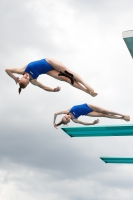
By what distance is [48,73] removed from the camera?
1202 cm

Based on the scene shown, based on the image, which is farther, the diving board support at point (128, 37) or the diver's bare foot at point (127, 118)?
the diver's bare foot at point (127, 118)

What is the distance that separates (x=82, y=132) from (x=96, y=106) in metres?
1.09

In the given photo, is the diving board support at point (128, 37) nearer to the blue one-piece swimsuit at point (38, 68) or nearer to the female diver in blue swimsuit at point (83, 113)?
the blue one-piece swimsuit at point (38, 68)

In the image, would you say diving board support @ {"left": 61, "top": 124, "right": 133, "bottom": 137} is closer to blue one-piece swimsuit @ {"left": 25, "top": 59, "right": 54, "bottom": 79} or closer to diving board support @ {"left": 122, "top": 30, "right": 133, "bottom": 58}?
diving board support @ {"left": 122, "top": 30, "right": 133, "bottom": 58}

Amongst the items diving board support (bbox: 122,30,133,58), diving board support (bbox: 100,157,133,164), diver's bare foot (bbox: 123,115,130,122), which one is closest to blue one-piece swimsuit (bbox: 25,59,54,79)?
diving board support (bbox: 122,30,133,58)

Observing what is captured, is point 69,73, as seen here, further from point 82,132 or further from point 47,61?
point 82,132

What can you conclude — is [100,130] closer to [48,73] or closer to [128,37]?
[48,73]

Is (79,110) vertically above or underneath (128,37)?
above

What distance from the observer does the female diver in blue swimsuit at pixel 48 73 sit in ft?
37.7

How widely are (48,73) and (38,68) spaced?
43 cm

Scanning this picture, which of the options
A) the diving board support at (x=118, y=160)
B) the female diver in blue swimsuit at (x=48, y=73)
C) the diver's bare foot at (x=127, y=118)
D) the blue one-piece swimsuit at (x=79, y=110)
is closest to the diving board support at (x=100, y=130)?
the diver's bare foot at (x=127, y=118)

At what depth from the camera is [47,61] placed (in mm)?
11742

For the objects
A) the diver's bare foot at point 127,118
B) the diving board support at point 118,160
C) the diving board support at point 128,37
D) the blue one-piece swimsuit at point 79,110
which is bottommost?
the diving board support at point 118,160

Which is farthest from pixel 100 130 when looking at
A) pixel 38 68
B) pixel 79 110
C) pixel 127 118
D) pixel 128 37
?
pixel 128 37
